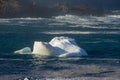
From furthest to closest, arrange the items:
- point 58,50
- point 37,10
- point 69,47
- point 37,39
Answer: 1. point 37,10
2. point 37,39
3. point 69,47
4. point 58,50

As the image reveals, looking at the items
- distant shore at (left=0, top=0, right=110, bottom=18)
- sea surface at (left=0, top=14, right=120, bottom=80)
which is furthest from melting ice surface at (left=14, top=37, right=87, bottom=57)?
distant shore at (left=0, top=0, right=110, bottom=18)

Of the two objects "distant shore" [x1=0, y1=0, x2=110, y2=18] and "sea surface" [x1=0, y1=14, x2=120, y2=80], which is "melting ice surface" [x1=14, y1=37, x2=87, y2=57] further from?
"distant shore" [x1=0, y1=0, x2=110, y2=18]

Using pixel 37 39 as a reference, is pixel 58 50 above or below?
above

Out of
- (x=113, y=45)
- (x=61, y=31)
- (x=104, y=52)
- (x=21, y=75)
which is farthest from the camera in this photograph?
(x=61, y=31)

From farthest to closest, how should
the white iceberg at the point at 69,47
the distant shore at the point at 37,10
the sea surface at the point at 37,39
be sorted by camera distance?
the distant shore at the point at 37,10 → the white iceberg at the point at 69,47 → the sea surface at the point at 37,39

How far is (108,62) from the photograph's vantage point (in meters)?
33.4

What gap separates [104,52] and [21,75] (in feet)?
39.2

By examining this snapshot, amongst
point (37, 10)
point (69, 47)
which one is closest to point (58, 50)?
point (69, 47)

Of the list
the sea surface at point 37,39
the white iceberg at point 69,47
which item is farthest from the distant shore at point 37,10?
the white iceberg at point 69,47

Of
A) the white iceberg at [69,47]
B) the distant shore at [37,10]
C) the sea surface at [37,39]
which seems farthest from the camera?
the distant shore at [37,10]

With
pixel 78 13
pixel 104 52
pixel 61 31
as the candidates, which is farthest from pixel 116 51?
pixel 78 13

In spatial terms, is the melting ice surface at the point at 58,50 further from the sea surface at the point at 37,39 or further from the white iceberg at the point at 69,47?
the sea surface at the point at 37,39

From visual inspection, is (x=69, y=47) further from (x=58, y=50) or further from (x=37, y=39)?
(x=37, y=39)

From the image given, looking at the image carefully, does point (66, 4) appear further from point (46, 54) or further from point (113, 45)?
point (46, 54)
